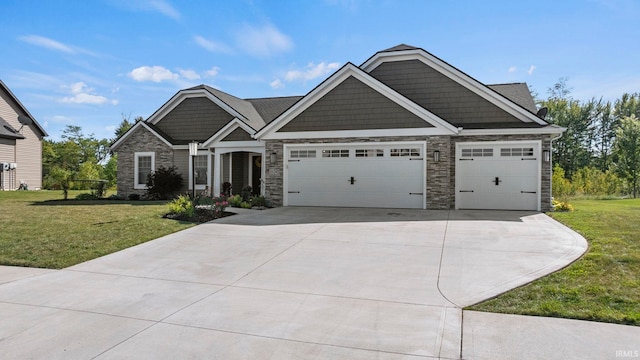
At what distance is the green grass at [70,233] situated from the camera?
733cm

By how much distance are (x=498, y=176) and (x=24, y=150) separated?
98.4 feet

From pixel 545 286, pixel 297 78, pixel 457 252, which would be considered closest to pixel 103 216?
pixel 457 252

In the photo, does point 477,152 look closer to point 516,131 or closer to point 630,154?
point 516,131

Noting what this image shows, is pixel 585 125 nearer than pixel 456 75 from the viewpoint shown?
No

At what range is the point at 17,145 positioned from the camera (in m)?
26.0

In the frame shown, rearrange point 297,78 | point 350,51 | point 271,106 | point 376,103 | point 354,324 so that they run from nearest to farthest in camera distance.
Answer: point 354,324
point 376,103
point 350,51
point 271,106
point 297,78

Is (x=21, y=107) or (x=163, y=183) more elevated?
(x=21, y=107)

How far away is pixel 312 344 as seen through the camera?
3.76m

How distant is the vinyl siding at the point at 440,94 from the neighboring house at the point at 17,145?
24413 mm

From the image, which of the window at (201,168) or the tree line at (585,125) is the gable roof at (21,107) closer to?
the window at (201,168)

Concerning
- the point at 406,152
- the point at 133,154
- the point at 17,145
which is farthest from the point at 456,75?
the point at 17,145

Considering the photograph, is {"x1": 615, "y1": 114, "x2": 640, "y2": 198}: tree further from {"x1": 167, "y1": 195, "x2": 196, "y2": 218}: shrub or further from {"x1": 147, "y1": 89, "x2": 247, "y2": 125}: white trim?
{"x1": 167, "y1": 195, "x2": 196, "y2": 218}: shrub

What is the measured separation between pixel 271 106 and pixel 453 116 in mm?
10754

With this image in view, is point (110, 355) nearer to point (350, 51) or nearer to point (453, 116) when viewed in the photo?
point (453, 116)
